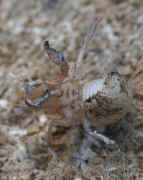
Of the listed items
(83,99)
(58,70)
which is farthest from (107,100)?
(58,70)

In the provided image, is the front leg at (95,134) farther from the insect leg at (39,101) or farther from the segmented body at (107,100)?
the insect leg at (39,101)

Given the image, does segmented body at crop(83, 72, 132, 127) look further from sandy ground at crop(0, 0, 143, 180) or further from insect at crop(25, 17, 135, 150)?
sandy ground at crop(0, 0, 143, 180)

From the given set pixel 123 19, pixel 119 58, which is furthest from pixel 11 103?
pixel 123 19

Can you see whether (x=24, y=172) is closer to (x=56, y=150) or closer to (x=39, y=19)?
(x=56, y=150)

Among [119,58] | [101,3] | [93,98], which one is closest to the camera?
[93,98]

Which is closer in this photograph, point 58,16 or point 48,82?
point 48,82

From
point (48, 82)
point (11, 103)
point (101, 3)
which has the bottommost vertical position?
point (11, 103)

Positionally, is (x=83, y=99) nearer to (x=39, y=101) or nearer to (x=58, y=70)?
(x=39, y=101)
